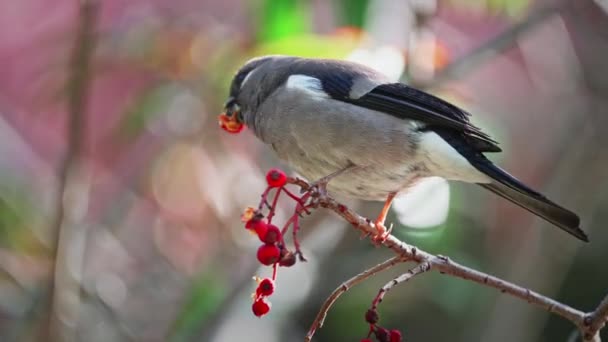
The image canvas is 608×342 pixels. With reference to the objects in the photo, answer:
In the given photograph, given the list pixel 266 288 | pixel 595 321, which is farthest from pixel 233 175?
pixel 595 321

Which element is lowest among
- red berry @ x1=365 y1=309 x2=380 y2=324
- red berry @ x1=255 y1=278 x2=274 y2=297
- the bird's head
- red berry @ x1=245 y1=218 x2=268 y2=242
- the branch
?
the bird's head

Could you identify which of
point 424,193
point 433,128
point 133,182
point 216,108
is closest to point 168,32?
point 216,108

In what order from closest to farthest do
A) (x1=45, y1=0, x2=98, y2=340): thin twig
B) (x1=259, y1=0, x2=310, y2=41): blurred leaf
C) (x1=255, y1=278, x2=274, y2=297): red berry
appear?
(x1=255, y1=278, x2=274, y2=297): red berry → (x1=45, y1=0, x2=98, y2=340): thin twig → (x1=259, y1=0, x2=310, y2=41): blurred leaf

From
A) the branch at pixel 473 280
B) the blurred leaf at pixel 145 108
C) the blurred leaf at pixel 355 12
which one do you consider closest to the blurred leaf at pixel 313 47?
the blurred leaf at pixel 355 12

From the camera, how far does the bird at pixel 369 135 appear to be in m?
2.20

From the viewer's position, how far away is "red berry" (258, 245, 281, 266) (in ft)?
5.46

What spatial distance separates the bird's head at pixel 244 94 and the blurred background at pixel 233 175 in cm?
17

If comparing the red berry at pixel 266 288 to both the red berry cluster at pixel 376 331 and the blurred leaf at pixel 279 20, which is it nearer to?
the red berry cluster at pixel 376 331

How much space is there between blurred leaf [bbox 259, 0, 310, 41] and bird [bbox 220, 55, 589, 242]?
52 centimetres

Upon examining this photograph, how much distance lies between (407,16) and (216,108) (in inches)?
32.0

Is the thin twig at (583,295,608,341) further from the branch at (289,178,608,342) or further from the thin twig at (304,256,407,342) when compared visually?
the thin twig at (304,256,407,342)

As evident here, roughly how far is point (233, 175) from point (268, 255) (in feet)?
6.13

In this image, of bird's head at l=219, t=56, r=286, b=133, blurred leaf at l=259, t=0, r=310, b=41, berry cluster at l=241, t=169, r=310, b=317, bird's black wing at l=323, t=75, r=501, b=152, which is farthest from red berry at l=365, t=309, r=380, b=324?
blurred leaf at l=259, t=0, r=310, b=41

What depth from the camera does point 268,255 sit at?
5.46 feet
